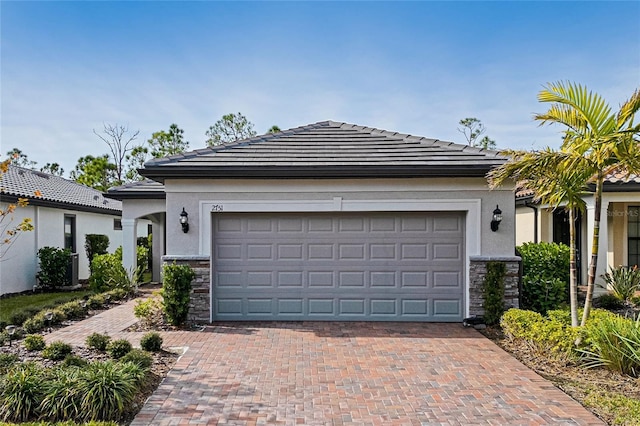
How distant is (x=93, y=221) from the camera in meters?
15.9

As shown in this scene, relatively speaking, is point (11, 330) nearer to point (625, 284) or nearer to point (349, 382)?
point (349, 382)

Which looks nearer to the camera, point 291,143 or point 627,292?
point 291,143

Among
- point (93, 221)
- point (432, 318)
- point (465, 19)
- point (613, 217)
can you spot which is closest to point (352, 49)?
point (465, 19)

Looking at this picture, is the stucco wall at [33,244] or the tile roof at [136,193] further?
the tile roof at [136,193]

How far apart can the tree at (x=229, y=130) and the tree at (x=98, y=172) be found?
8.27 metres

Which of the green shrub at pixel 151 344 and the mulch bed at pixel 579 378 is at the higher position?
the green shrub at pixel 151 344

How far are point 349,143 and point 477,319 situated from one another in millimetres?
4455

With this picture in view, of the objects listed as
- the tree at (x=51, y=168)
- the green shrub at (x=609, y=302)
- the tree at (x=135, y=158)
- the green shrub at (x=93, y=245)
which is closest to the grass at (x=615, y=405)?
the green shrub at (x=609, y=302)

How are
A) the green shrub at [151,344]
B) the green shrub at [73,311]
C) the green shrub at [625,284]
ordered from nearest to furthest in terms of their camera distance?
the green shrub at [151,344]
the green shrub at [73,311]
the green shrub at [625,284]

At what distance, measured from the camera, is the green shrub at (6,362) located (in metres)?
5.08

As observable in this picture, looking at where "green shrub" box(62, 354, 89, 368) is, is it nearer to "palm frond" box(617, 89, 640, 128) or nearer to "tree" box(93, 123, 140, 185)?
"palm frond" box(617, 89, 640, 128)

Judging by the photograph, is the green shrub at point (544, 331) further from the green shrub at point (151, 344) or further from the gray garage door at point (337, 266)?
the green shrub at point (151, 344)

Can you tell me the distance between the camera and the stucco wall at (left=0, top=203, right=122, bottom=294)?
11492 mm

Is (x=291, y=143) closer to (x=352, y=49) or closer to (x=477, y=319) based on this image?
(x=352, y=49)
